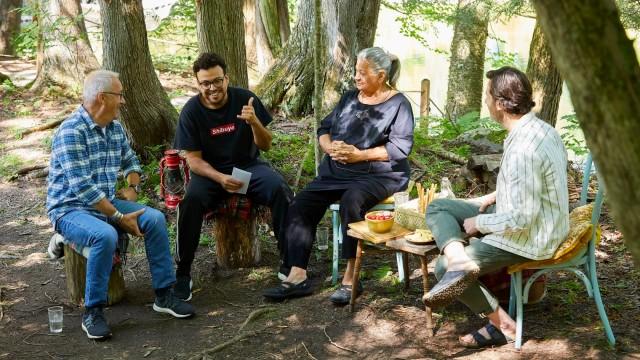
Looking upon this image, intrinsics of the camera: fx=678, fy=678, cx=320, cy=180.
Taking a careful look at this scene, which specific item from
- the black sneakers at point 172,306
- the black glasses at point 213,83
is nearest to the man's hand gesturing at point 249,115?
the black glasses at point 213,83

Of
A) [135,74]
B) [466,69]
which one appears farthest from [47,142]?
[466,69]

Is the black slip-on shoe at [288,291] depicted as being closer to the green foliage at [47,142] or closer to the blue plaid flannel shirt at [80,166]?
the blue plaid flannel shirt at [80,166]

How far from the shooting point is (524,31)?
20562 mm

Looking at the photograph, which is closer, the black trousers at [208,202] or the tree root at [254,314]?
the tree root at [254,314]

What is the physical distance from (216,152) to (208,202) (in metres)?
0.38

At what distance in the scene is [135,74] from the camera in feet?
20.1

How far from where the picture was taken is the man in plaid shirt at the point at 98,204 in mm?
3828

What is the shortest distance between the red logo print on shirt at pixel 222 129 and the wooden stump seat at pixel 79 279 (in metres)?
1.04

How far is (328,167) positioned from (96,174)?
1447 millimetres

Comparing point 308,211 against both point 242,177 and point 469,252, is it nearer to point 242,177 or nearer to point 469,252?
point 242,177

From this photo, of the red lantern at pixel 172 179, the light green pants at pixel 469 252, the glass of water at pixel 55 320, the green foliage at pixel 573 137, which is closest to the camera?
the light green pants at pixel 469 252

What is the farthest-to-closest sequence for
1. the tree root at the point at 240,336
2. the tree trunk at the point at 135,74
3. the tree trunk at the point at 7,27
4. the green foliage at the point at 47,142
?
the tree trunk at the point at 7,27 < the green foliage at the point at 47,142 < the tree trunk at the point at 135,74 < the tree root at the point at 240,336

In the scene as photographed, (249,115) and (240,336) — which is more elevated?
(249,115)

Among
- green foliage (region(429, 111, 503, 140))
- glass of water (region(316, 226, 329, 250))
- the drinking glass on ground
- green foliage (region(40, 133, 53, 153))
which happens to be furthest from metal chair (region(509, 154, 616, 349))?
green foliage (region(40, 133, 53, 153))
